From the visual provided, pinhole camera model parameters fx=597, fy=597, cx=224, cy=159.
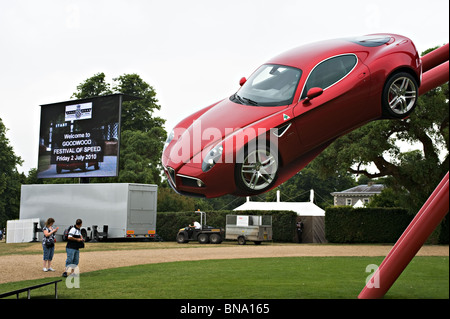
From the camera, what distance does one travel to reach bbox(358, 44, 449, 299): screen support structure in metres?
5.82

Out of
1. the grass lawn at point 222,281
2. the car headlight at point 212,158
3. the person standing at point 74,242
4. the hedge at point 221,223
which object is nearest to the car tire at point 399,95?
the car headlight at point 212,158

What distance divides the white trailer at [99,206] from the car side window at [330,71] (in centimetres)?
2750

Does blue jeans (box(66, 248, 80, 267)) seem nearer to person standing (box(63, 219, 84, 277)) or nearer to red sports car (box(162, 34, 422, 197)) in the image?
person standing (box(63, 219, 84, 277))

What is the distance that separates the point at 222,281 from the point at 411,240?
436 inches

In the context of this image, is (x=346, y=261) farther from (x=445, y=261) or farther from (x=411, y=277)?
(x=445, y=261)

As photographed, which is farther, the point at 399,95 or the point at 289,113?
the point at 399,95

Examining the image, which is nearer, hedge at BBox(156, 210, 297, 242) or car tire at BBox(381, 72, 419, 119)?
car tire at BBox(381, 72, 419, 119)

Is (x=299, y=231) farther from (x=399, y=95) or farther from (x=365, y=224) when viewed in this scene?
(x=399, y=95)

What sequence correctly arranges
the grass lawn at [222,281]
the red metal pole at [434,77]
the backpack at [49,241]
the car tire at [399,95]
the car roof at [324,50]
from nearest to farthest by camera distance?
the car roof at [324,50] < the car tire at [399,95] < the red metal pole at [434,77] < the grass lawn at [222,281] < the backpack at [49,241]

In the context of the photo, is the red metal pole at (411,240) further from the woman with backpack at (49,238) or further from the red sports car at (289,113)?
the woman with backpack at (49,238)

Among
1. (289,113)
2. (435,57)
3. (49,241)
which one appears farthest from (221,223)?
(289,113)

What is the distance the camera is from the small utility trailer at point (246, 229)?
122 ft

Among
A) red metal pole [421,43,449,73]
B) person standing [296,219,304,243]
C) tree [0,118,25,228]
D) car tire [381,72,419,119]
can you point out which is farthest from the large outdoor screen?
car tire [381,72,419,119]

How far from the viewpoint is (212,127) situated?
4918mm
